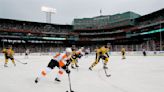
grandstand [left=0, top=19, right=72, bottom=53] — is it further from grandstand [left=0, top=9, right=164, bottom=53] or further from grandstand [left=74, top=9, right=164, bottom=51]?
grandstand [left=74, top=9, right=164, bottom=51]

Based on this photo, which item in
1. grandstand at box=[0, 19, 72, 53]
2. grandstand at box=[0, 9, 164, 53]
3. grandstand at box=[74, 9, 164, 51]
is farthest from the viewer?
grandstand at box=[0, 19, 72, 53]

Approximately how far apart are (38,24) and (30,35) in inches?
265

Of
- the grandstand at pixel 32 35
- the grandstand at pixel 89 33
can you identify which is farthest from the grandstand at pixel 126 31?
the grandstand at pixel 32 35

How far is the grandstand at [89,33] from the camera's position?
45531 mm

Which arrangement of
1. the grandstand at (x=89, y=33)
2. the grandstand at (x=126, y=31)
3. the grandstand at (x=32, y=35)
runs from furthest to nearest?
the grandstand at (x=32, y=35)
the grandstand at (x=89, y=33)
the grandstand at (x=126, y=31)

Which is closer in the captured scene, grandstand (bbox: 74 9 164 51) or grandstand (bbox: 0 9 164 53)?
grandstand (bbox: 74 9 164 51)

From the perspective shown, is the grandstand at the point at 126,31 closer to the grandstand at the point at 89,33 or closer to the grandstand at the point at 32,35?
the grandstand at the point at 89,33

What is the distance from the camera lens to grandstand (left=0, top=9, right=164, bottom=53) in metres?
45.5

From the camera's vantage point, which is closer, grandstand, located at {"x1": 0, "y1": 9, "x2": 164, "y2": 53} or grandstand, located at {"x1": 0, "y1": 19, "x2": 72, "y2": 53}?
grandstand, located at {"x1": 0, "y1": 9, "x2": 164, "y2": 53}

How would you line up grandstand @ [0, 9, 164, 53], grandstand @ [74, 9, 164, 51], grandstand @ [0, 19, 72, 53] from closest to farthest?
grandstand @ [74, 9, 164, 51]
grandstand @ [0, 9, 164, 53]
grandstand @ [0, 19, 72, 53]

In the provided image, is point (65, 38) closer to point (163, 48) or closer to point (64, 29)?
point (64, 29)

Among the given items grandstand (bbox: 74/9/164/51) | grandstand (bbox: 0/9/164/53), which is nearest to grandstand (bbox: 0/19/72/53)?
grandstand (bbox: 0/9/164/53)

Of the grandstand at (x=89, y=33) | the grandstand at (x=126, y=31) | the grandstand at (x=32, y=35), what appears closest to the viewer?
the grandstand at (x=126, y=31)

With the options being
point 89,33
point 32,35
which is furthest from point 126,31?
point 32,35
